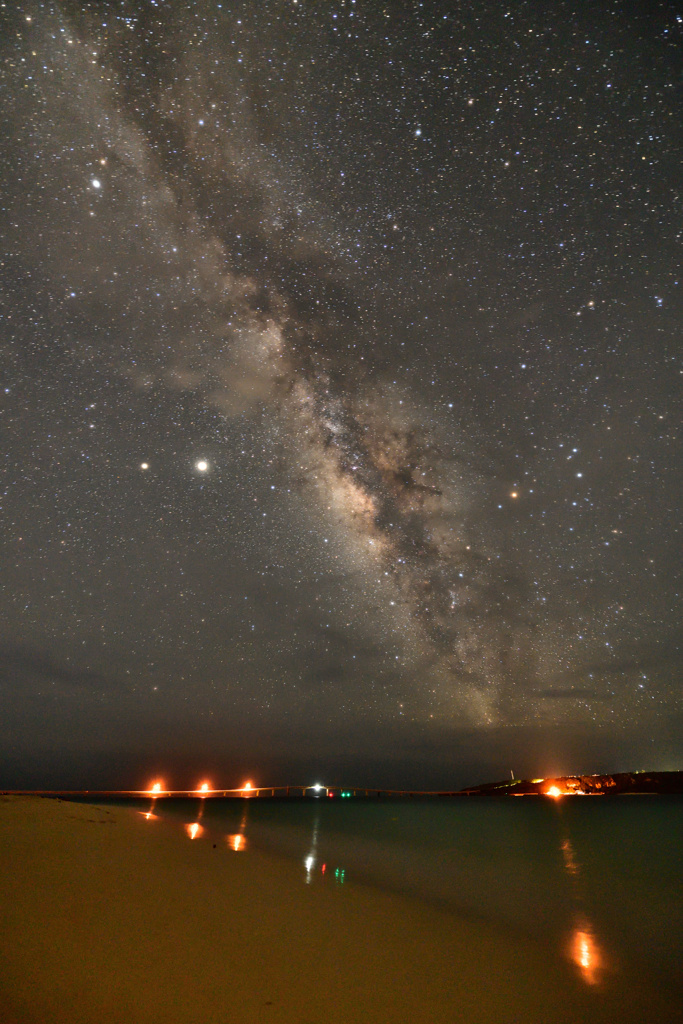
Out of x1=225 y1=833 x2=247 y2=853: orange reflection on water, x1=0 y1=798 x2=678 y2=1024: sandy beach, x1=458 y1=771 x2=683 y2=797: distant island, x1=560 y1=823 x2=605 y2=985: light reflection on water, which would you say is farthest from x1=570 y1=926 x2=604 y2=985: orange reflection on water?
x1=458 y1=771 x2=683 y2=797: distant island

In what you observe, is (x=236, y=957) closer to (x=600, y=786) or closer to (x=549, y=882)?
(x=549, y=882)

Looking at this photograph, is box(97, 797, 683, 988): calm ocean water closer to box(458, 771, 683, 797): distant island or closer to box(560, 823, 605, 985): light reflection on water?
box(560, 823, 605, 985): light reflection on water

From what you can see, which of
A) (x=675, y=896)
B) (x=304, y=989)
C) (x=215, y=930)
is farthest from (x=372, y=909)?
(x=675, y=896)

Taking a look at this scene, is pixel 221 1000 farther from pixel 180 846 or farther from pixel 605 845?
pixel 605 845

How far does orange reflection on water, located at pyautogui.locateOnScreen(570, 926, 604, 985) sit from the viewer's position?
5798mm

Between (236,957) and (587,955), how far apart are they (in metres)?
5.42

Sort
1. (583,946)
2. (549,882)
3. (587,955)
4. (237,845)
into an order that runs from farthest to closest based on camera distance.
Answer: (237,845) < (549,882) < (583,946) < (587,955)

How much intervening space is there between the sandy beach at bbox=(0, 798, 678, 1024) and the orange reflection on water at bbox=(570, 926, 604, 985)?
208 millimetres

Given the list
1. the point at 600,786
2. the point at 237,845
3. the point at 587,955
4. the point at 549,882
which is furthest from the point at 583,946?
the point at 600,786

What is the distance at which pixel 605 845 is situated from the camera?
21.5 m

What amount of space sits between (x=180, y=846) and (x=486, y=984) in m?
7.27

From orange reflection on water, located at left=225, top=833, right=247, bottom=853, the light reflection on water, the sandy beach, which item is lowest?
orange reflection on water, located at left=225, top=833, right=247, bottom=853

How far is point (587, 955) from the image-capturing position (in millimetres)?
6648

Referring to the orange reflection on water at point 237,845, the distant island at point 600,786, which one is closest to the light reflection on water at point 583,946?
the orange reflection on water at point 237,845
